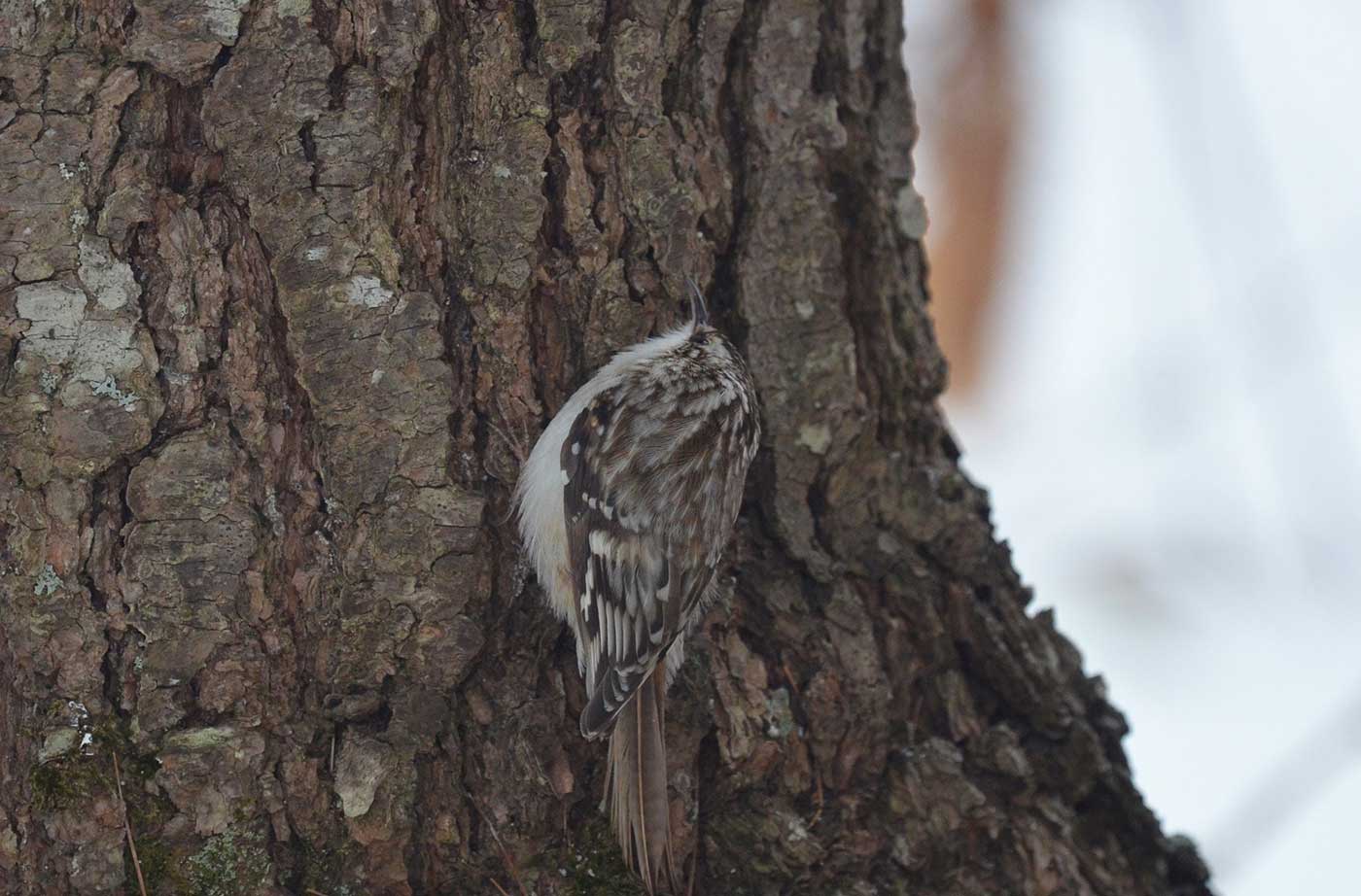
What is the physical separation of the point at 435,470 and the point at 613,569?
1.45 feet

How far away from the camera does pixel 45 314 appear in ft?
5.43

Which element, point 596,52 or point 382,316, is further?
point 596,52

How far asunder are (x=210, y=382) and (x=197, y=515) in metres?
0.17

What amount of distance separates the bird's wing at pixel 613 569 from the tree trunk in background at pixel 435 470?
72 millimetres

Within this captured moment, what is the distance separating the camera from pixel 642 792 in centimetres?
183

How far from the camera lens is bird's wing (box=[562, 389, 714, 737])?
187 centimetres

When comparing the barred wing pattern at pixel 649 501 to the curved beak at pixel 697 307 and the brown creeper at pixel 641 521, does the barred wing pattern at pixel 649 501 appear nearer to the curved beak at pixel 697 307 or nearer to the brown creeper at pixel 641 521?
the brown creeper at pixel 641 521

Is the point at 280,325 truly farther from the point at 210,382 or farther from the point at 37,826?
the point at 37,826

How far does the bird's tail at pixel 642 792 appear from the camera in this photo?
1822mm

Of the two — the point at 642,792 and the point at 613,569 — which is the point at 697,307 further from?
→ the point at 642,792

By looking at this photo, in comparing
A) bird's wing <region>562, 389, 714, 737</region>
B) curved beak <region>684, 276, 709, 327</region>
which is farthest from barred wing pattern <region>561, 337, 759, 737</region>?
curved beak <region>684, 276, 709, 327</region>

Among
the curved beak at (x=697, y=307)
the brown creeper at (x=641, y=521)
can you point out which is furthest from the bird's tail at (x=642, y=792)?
the curved beak at (x=697, y=307)

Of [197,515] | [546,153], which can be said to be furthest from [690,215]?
[197,515]

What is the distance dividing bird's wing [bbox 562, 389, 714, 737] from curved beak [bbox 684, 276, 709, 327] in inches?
6.8
